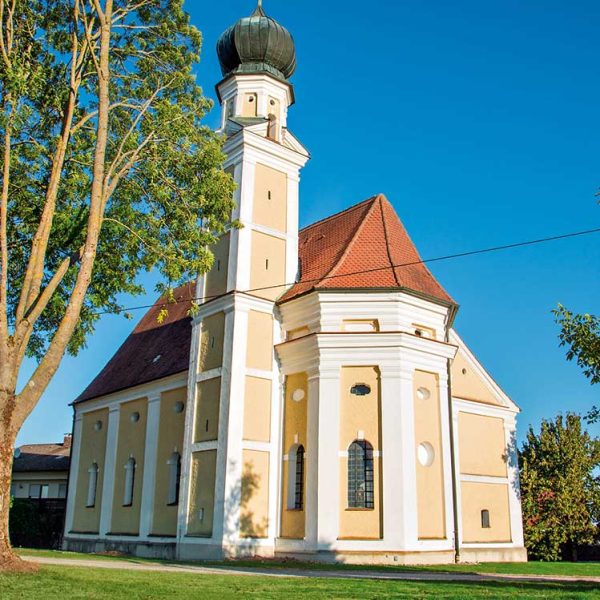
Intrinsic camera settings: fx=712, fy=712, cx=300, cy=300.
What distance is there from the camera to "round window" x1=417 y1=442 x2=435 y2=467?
69.8 feet

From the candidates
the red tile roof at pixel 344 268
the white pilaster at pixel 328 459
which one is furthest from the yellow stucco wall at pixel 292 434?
the red tile roof at pixel 344 268

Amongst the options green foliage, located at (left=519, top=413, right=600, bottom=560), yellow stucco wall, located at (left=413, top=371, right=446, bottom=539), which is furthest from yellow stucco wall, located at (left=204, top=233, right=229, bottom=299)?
green foliage, located at (left=519, top=413, right=600, bottom=560)

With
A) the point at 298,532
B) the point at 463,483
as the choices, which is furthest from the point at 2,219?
the point at 463,483

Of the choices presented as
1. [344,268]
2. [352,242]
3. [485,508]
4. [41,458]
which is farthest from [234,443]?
[41,458]

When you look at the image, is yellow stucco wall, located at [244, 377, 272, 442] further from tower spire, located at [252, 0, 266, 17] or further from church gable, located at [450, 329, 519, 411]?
tower spire, located at [252, 0, 266, 17]

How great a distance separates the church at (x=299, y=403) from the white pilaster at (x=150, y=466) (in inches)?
2.7

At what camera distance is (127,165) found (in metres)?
16.4

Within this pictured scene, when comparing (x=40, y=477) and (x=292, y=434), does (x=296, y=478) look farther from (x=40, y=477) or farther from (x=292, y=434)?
(x=40, y=477)

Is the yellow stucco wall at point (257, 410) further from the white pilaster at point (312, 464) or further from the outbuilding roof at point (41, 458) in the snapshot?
the outbuilding roof at point (41, 458)

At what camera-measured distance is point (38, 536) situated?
34.8m

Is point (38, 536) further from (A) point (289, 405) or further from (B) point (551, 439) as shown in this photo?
(B) point (551, 439)

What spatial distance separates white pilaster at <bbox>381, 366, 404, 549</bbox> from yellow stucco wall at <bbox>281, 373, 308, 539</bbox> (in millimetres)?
2548

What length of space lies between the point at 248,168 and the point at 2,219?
12020 mm

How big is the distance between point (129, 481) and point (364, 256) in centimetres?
1328
